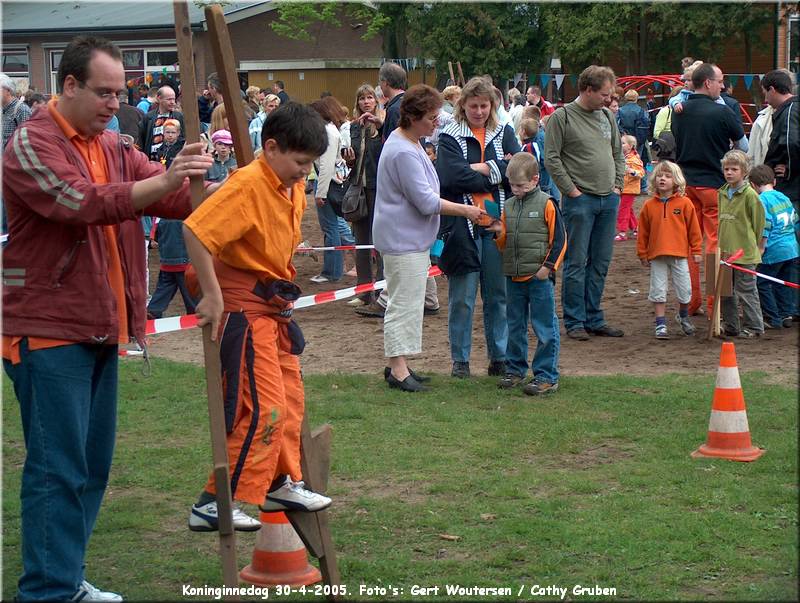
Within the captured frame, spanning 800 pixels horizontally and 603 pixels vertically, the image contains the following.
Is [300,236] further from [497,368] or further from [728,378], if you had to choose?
[497,368]

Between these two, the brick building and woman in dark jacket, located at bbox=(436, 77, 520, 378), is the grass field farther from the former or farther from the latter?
the brick building

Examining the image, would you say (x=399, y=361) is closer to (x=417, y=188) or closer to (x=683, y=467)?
(x=417, y=188)

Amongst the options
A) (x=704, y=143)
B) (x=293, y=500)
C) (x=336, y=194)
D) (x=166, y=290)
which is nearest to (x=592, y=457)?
(x=293, y=500)

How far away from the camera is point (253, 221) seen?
4.42m

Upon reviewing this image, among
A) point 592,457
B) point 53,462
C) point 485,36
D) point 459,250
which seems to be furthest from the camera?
point 485,36

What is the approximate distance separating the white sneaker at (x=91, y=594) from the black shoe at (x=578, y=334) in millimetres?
6700

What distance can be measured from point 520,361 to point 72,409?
493 centimetres

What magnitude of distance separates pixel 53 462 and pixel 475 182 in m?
4.96

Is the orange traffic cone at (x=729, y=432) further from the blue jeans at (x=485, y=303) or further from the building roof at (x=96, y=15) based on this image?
the building roof at (x=96, y=15)

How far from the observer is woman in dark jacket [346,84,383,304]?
11.6 metres

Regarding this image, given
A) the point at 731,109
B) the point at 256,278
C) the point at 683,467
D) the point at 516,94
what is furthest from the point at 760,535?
the point at 516,94

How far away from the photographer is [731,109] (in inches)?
460

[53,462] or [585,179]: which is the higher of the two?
[585,179]

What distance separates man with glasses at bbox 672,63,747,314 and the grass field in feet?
9.85
